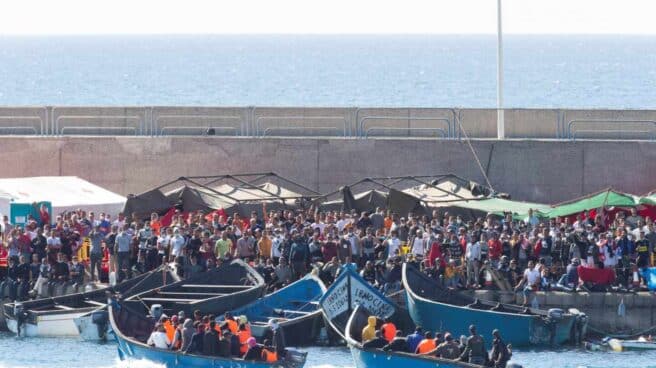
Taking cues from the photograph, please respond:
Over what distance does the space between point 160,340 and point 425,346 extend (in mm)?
5239

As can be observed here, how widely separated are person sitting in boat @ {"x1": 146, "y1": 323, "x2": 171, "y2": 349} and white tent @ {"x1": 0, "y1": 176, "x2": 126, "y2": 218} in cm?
976

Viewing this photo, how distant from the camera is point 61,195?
4022cm

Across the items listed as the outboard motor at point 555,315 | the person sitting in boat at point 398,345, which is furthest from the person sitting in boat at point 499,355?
the outboard motor at point 555,315

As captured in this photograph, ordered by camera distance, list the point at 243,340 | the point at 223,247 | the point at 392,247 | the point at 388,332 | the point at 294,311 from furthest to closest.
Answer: the point at 223,247 → the point at 392,247 → the point at 294,311 → the point at 388,332 → the point at 243,340

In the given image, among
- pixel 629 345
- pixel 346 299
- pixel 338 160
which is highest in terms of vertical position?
pixel 338 160

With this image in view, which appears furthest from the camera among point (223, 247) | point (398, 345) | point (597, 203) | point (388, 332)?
point (597, 203)

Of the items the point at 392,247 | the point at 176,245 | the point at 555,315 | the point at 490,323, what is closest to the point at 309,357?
the point at 490,323

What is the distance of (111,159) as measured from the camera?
44.6 meters

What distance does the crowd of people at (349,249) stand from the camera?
34750 millimetres

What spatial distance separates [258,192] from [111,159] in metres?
5.84

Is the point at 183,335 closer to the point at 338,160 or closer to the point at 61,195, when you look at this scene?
the point at 61,195

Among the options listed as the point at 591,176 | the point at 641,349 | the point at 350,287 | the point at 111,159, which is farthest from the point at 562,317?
the point at 111,159

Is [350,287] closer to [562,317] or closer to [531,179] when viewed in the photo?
[562,317]

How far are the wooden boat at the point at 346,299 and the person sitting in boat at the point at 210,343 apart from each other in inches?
151
